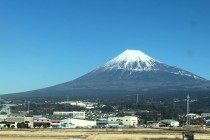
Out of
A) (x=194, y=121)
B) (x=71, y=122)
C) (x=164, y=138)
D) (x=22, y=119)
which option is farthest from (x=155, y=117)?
(x=164, y=138)

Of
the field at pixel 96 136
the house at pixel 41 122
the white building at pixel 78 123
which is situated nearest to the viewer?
the field at pixel 96 136

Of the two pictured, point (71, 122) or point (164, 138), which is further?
point (71, 122)

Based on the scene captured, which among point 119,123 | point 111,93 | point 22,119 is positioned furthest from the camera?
point 111,93

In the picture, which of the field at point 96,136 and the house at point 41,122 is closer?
the field at point 96,136

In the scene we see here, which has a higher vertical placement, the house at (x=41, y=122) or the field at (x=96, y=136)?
Result: the house at (x=41, y=122)

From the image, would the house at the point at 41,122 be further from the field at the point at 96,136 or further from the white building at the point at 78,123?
the field at the point at 96,136

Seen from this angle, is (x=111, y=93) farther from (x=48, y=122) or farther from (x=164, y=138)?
(x=164, y=138)

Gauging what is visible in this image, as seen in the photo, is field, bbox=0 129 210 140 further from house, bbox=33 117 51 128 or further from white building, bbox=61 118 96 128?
white building, bbox=61 118 96 128

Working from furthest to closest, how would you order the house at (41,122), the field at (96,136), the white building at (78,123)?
the white building at (78,123)
the house at (41,122)
the field at (96,136)

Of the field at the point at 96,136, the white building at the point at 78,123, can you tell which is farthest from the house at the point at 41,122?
the field at the point at 96,136

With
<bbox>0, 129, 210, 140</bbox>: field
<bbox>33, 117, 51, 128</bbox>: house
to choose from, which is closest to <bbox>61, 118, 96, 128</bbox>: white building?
<bbox>33, 117, 51, 128</bbox>: house

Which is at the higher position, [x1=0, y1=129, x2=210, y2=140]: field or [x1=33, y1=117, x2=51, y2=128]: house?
[x1=33, y1=117, x2=51, y2=128]: house
